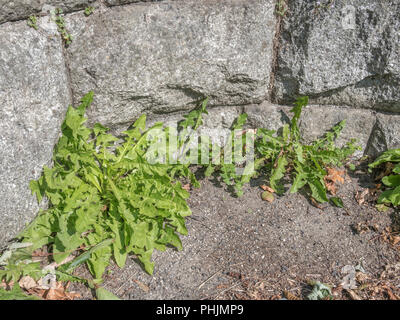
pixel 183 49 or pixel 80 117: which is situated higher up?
pixel 183 49

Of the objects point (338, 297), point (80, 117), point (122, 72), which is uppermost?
point (122, 72)

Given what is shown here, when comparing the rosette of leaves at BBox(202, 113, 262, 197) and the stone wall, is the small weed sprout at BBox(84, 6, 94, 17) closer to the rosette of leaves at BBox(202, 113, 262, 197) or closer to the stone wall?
the stone wall

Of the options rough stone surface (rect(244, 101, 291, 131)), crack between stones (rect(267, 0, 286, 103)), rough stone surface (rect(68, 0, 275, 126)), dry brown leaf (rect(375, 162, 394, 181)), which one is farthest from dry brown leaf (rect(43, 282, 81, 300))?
dry brown leaf (rect(375, 162, 394, 181))

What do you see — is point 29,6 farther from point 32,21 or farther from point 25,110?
point 25,110

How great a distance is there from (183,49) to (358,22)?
1.10m

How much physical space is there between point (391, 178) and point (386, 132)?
348mm

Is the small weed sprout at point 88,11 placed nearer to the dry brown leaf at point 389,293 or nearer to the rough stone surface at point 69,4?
the rough stone surface at point 69,4

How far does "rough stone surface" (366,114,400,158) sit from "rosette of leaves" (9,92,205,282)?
58.4 inches

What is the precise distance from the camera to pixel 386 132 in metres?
2.99

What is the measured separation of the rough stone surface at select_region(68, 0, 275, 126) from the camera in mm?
2477

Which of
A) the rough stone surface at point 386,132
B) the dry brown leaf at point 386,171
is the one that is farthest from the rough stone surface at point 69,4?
the dry brown leaf at point 386,171

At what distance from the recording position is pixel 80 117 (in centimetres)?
253

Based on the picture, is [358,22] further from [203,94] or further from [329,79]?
[203,94]

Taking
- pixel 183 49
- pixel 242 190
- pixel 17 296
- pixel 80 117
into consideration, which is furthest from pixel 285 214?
pixel 17 296
